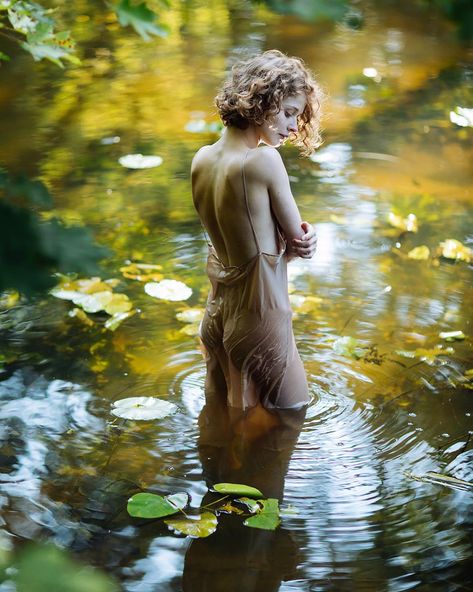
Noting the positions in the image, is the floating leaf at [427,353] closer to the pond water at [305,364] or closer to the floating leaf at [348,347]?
the pond water at [305,364]

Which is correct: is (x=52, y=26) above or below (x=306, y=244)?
above

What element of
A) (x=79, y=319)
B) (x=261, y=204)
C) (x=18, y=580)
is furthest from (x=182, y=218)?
(x=18, y=580)

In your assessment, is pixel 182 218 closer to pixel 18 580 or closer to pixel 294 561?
pixel 294 561

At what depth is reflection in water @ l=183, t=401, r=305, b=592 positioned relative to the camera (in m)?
2.59

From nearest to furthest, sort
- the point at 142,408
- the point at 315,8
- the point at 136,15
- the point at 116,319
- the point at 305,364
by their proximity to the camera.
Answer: the point at 315,8, the point at 136,15, the point at 142,408, the point at 305,364, the point at 116,319

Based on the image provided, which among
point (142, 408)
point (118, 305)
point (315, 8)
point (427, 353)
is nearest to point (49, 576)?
point (315, 8)

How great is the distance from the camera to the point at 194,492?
2.96 m

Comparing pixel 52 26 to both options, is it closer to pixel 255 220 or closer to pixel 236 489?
pixel 255 220

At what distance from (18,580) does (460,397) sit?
3003mm

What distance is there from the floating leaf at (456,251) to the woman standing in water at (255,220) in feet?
5.28

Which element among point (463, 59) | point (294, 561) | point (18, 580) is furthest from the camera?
point (463, 59)

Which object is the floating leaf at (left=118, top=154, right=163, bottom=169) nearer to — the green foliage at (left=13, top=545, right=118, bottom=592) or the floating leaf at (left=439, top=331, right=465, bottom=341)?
the floating leaf at (left=439, top=331, right=465, bottom=341)

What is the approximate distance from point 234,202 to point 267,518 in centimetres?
97

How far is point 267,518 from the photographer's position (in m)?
2.77
